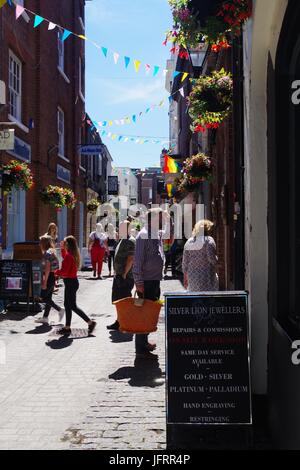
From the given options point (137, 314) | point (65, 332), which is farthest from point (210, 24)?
point (65, 332)

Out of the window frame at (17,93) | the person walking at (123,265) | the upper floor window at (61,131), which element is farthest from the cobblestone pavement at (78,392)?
the upper floor window at (61,131)

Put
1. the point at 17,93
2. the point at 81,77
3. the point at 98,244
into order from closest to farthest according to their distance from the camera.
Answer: the point at 17,93
the point at 98,244
the point at 81,77

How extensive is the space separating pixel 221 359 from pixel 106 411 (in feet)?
4.40

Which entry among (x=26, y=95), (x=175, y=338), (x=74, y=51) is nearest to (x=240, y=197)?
(x=175, y=338)

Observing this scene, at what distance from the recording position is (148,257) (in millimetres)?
6918

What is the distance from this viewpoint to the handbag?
647cm

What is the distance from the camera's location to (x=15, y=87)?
15195 millimetres

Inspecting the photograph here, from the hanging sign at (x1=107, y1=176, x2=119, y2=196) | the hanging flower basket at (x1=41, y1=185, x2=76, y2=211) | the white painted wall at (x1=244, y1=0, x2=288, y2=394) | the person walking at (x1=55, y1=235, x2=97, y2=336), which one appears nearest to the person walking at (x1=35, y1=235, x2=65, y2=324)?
the person walking at (x1=55, y1=235, x2=97, y2=336)

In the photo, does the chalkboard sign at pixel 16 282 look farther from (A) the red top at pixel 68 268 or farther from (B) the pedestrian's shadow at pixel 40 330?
(A) the red top at pixel 68 268

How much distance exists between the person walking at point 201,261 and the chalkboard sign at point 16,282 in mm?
4751

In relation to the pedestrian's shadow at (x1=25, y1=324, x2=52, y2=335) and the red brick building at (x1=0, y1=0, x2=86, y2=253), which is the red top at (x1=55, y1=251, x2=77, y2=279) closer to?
the pedestrian's shadow at (x1=25, y1=324, x2=52, y2=335)

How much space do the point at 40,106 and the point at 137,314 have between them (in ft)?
39.9

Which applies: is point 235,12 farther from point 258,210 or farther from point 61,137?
point 61,137

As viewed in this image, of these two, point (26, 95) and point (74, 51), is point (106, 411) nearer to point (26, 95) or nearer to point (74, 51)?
point (26, 95)
